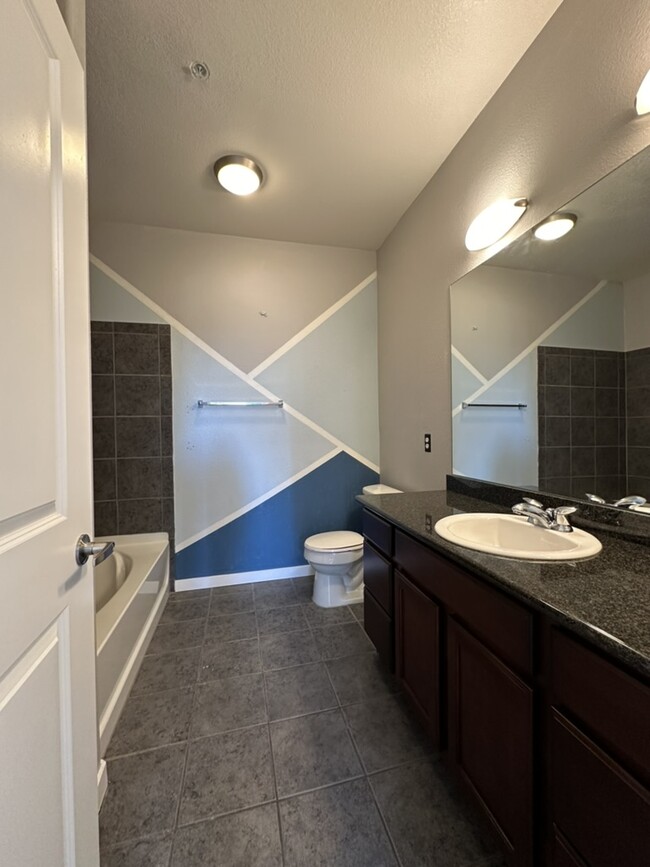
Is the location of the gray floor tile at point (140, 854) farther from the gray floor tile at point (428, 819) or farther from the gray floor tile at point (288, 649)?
the gray floor tile at point (288, 649)

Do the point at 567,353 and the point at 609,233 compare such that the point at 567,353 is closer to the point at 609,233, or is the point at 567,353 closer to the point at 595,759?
the point at 609,233

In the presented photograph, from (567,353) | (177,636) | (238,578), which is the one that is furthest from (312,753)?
(567,353)

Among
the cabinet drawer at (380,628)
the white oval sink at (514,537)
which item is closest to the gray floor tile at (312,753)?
the cabinet drawer at (380,628)

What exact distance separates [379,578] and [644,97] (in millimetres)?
1788

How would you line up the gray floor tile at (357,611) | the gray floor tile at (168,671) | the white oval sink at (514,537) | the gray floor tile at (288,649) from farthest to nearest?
the gray floor tile at (357,611)
the gray floor tile at (288,649)
the gray floor tile at (168,671)
the white oval sink at (514,537)

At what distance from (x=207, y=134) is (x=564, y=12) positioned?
1.46 meters

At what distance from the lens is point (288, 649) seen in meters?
1.79

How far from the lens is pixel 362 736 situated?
1.28m

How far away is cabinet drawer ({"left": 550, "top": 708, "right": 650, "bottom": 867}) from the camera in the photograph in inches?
20.5

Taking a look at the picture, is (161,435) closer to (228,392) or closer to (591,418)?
(228,392)

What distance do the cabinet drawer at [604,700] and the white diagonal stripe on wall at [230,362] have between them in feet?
6.86

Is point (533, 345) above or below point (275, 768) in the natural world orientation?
above

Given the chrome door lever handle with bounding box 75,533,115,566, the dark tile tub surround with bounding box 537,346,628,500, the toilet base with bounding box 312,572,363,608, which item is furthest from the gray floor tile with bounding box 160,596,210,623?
the dark tile tub surround with bounding box 537,346,628,500

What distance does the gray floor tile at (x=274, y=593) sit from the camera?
225cm
